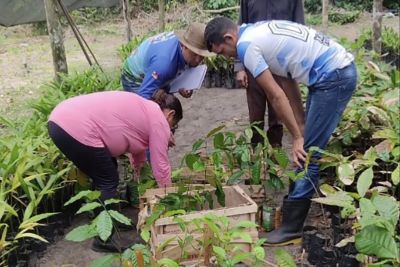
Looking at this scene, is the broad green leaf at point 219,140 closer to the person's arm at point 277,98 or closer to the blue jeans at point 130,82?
the person's arm at point 277,98

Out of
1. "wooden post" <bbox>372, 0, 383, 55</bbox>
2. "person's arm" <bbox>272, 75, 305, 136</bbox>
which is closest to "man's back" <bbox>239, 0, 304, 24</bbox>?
"person's arm" <bbox>272, 75, 305, 136</bbox>

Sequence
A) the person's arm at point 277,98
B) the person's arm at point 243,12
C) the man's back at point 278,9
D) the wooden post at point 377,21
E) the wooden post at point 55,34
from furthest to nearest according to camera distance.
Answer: the wooden post at point 377,21 → the wooden post at point 55,34 → the person's arm at point 243,12 → the man's back at point 278,9 → the person's arm at point 277,98

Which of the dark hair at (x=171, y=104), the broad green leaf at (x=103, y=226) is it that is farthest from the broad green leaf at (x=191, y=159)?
the broad green leaf at (x=103, y=226)

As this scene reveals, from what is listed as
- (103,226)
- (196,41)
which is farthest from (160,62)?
(103,226)

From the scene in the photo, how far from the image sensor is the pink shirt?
9.97 feet

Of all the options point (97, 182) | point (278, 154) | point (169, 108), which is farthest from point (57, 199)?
point (278, 154)

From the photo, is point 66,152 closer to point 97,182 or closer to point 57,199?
point 97,182

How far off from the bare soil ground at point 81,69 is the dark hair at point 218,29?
50.9 inches

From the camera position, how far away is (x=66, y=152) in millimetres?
3113

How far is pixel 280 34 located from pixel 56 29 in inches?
115

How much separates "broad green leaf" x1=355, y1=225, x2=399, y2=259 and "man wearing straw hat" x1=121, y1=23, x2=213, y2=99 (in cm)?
195

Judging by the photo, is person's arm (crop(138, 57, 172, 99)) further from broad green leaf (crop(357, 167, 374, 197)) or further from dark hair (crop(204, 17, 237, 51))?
broad green leaf (crop(357, 167, 374, 197))

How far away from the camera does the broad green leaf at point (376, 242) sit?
174cm

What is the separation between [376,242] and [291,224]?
5.07ft
